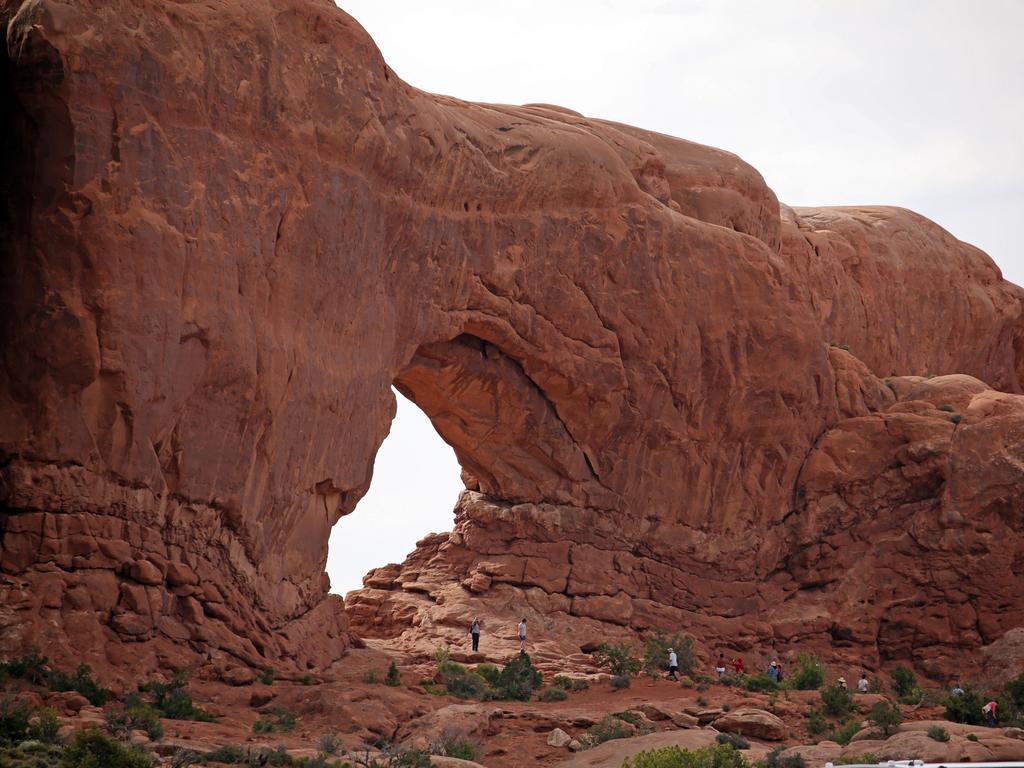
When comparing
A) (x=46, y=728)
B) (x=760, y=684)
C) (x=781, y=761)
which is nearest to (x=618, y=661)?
(x=760, y=684)

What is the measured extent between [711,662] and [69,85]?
704 inches

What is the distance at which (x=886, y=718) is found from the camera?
25.1m

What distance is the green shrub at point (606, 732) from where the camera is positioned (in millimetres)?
24297

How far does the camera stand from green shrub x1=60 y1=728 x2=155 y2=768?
17.4 m

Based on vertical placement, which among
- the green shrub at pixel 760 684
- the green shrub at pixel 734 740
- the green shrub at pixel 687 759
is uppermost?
the green shrub at pixel 760 684

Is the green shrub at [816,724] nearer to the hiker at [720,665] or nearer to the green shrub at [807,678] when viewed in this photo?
the green shrub at [807,678]

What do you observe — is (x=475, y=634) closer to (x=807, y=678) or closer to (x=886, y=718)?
(x=807, y=678)

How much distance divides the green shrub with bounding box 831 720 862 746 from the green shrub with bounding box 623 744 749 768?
4.01 meters

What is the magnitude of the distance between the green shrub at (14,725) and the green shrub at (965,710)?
15.0m

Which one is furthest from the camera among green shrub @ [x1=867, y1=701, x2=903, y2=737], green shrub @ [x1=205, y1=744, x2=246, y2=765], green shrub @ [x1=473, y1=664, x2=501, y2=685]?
green shrub @ [x1=473, y1=664, x2=501, y2=685]

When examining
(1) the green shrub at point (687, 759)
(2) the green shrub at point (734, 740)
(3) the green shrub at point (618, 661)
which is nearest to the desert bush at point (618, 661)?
(3) the green shrub at point (618, 661)

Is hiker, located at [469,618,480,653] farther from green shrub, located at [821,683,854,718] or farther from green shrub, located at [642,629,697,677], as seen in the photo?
green shrub, located at [821,683,854,718]

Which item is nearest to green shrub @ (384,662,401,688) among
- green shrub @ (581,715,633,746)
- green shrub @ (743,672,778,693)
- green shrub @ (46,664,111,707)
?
green shrub @ (581,715,633,746)

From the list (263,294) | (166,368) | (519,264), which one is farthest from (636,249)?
(166,368)
